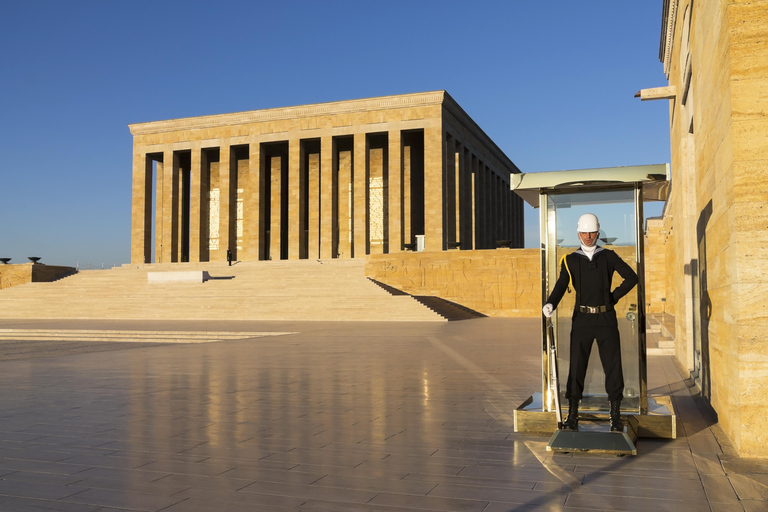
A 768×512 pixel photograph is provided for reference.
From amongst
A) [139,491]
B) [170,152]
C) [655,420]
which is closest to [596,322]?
[655,420]

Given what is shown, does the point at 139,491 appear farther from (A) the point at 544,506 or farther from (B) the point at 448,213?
(B) the point at 448,213

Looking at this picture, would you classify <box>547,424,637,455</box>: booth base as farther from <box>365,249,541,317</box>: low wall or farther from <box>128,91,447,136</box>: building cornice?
<box>128,91,447,136</box>: building cornice

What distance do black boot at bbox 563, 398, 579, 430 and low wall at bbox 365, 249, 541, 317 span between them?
Result: 973 inches

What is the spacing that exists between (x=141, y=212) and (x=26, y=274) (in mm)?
10695

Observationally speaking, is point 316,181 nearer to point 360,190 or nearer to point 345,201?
point 345,201

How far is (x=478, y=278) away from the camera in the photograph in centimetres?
3081

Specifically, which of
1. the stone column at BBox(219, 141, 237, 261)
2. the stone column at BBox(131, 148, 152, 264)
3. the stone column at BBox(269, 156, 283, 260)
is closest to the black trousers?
the stone column at BBox(219, 141, 237, 261)

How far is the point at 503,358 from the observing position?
38.2 feet

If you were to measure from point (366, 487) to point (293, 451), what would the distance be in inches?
43.2

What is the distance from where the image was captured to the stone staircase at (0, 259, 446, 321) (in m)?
26.1

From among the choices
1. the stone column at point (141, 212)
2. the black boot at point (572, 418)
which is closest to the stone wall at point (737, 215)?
the black boot at point (572, 418)

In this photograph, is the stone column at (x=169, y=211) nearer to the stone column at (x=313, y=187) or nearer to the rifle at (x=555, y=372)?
the stone column at (x=313, y=187)

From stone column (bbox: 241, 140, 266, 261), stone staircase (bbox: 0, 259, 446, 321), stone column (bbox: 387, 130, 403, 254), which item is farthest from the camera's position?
stone column (bbox: 241, 140, 266, 261)

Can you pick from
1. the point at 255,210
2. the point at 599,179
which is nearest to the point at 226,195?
the point at 255,210
